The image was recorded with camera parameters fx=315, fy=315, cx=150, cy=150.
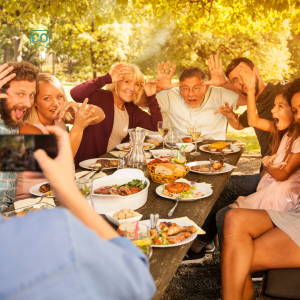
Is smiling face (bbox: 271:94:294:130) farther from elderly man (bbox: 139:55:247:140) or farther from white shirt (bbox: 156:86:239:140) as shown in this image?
white shirt (bbox: 156:86:239:140)

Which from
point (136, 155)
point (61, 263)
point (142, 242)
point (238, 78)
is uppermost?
point (238, 78)

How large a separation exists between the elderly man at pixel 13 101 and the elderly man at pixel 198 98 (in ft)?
7.43

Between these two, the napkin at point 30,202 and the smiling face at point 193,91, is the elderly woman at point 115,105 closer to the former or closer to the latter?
the smiling face at point 193,91

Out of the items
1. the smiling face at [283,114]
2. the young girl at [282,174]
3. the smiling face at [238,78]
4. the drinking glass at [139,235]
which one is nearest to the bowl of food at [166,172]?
the young girl at [282,174]

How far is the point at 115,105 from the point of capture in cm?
430

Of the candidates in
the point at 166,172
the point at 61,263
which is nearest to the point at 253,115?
the point at 166,172

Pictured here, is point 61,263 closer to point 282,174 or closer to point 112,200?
point 112,200

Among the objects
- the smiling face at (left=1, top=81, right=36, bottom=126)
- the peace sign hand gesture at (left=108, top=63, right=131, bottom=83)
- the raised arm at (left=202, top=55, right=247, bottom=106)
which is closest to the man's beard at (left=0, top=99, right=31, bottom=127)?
the smiling face at (left=1, top=81, right=36, bottom=126)

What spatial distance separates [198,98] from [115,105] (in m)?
1.23

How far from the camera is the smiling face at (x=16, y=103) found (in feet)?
8.44

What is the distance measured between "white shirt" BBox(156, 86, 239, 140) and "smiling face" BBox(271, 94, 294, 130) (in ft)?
5.61

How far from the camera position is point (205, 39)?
13023 millimetres

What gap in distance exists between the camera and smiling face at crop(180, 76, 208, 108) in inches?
176

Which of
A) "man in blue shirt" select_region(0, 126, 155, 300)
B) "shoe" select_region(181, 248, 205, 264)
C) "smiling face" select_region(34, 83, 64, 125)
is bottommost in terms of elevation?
"shoe" select_region(181, 248, 205, 264)
